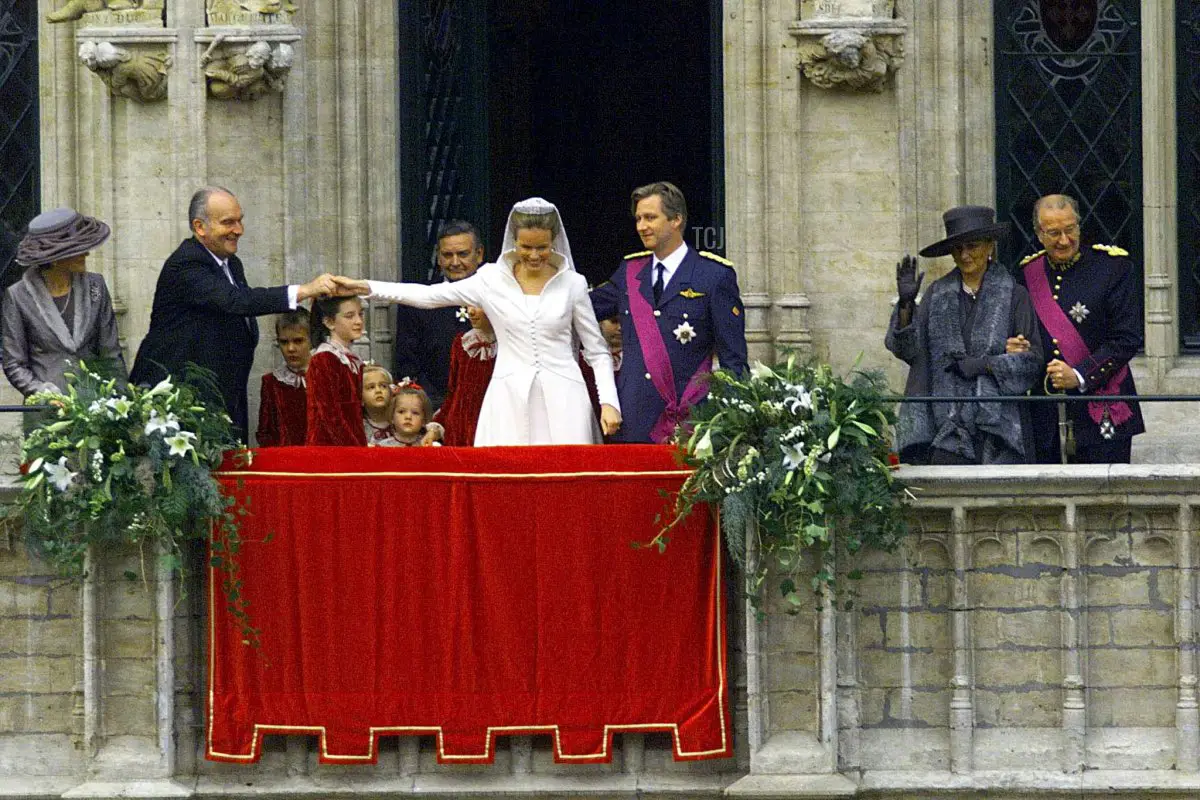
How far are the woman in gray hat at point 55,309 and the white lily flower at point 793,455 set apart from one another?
10.4 feet

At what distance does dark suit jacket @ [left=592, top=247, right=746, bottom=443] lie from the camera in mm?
15164

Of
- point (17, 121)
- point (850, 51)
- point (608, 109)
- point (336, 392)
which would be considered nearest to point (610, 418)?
point (336, 392)

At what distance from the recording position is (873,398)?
14.5 meters

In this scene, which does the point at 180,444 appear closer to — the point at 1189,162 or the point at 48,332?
the point at 48,332

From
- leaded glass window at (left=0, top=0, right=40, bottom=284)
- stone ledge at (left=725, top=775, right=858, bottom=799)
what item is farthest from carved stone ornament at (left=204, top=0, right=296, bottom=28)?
stone ledge at (left=725, top=775, right=858, bottom=799)

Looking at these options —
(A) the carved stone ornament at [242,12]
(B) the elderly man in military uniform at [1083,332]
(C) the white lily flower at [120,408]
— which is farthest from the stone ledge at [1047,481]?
(A) the carved stone ornament at [242,12]

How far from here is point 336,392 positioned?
50.4 ft

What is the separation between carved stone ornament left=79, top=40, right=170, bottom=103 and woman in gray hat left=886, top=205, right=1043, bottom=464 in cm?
449

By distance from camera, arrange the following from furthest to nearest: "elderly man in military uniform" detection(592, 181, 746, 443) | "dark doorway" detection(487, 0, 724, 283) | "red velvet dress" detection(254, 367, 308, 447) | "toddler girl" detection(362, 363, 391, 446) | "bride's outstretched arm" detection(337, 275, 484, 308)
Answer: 1. "dark doorway" detection(487, 0, 724, 283)
2. "red velvet dress" detection(254, 367, 308, 447)
3. "toddler girl" detection(362, 363, 391, 446)
4. "bride's outstretched arm" detection(337, 275, 484, 308)
5. "elderly man in military uniform" detection(592, 181, 746, 443)

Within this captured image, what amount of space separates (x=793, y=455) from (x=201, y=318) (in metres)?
3.06

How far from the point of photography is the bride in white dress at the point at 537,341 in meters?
15.2

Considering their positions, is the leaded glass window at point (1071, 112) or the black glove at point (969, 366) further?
the leaded glass window at point (1071, 112)

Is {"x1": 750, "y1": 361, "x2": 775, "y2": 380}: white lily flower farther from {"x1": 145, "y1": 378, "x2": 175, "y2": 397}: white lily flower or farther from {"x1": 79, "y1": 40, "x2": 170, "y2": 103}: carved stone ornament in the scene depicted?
{"x1": 79, "y1": 40, "x2": 170, "y2": 103}: carved stone ornament

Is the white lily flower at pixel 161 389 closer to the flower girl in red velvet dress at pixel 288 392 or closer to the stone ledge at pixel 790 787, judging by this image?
the flower girl in red velvet dress at pixel 288 392
